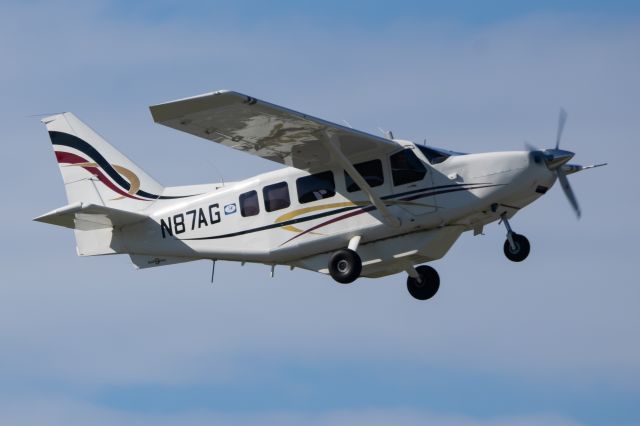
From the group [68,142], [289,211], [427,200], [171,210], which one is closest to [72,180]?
[68,142]

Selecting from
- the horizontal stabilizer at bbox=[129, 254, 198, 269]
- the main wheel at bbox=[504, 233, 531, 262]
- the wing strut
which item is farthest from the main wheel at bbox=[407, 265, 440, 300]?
the horizontal stabilizer at bbox=[129, 254, 198, 269]

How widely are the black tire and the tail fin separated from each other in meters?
5.19

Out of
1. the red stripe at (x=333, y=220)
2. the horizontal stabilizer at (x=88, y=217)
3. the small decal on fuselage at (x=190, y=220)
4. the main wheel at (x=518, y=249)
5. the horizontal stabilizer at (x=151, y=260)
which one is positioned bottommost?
the main wheel at (x=518, y=249)

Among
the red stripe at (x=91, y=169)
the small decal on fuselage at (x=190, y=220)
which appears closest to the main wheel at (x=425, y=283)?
the small decal on fuselage at (x=190, y=220)

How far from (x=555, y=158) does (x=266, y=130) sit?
5.70 meters

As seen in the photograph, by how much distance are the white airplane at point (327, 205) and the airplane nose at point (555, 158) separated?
2 centimetres

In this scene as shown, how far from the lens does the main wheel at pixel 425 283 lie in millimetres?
31234

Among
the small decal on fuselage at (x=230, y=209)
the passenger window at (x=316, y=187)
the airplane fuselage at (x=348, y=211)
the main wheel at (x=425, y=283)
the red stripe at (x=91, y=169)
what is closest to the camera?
the airplane fuselage at (x=348, y=211)

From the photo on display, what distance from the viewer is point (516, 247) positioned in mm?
29109

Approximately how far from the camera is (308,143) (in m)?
29.3

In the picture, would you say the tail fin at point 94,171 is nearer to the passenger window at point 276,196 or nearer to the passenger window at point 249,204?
the passenger window at point 249,204

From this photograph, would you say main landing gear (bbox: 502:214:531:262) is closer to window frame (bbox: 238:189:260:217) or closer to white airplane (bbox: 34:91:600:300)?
white airplane (bbox: 34:91:600:300)

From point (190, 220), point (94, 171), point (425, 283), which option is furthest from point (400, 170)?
point (94, 171)

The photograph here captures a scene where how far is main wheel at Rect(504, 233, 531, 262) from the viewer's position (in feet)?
95.4
